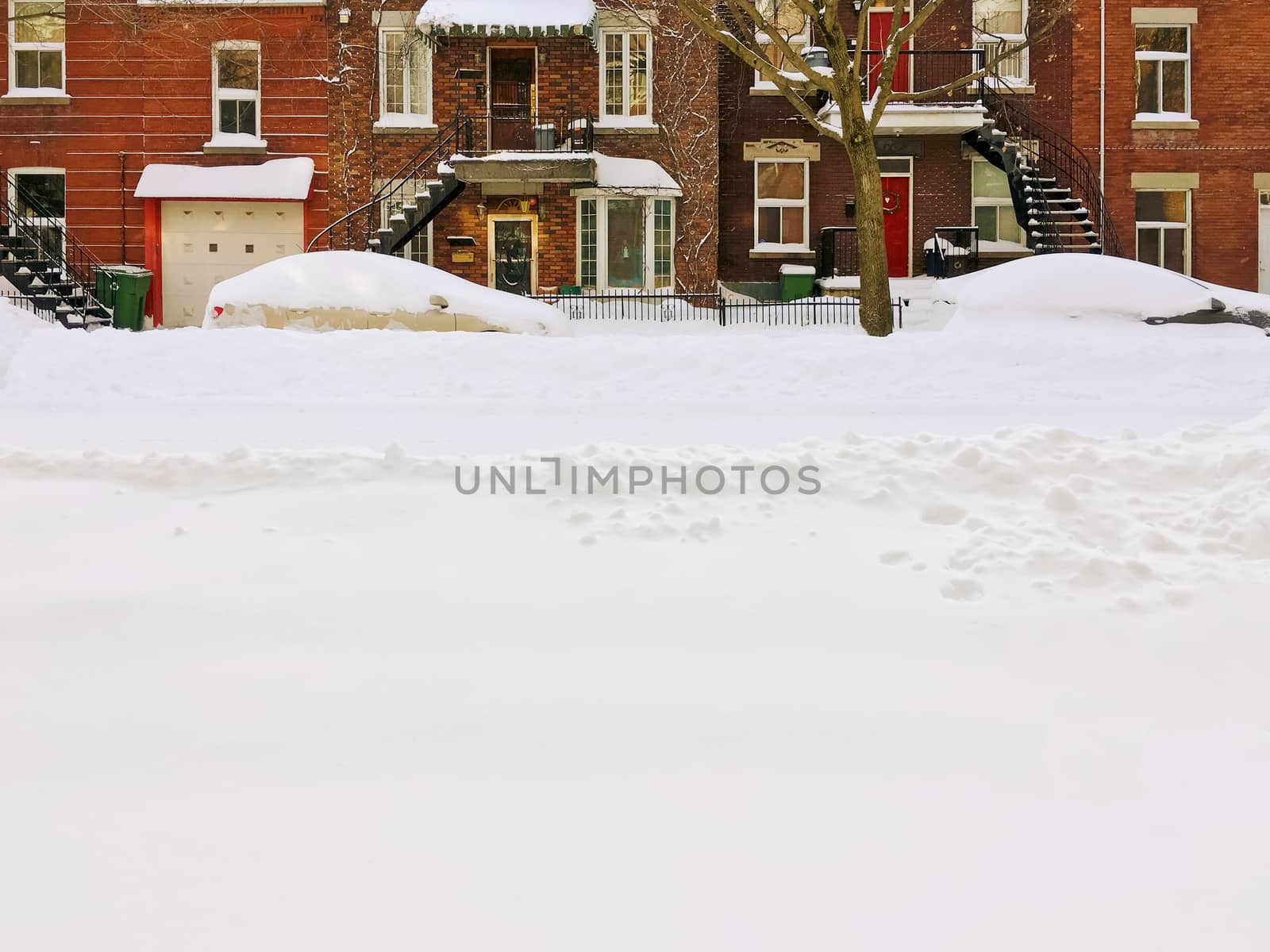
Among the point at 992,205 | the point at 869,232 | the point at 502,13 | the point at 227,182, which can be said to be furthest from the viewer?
the point at 992,205

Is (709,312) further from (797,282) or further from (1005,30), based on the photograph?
(1005,30)

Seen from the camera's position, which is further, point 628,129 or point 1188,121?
point 1188,121

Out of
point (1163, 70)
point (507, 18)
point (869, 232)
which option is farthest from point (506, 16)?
point (1163, 70)

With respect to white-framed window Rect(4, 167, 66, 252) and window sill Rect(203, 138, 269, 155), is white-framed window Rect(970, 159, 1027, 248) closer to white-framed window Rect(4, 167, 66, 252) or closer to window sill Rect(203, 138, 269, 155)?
window sill Rect(203, 138, 269, 155)

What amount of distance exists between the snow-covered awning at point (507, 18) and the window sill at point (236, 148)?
429cm

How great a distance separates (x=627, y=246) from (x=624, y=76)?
12.2 feet

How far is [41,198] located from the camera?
2481 centimetres

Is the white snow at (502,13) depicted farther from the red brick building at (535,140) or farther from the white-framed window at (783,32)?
the white-framed window at (783,32)

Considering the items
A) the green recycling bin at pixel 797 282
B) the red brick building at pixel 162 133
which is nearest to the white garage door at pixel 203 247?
the red brick building at pixel 162 133

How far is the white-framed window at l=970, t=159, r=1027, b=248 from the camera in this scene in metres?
25.9

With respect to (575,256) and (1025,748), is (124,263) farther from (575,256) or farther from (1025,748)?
(1025,748)

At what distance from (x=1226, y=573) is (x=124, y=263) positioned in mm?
23811

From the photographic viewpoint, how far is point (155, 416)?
32.0 feet

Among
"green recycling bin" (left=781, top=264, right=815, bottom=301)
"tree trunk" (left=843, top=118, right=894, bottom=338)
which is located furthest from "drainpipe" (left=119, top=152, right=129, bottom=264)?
"tree trunk" (left=843, top=118, right=894, bottom=338)
